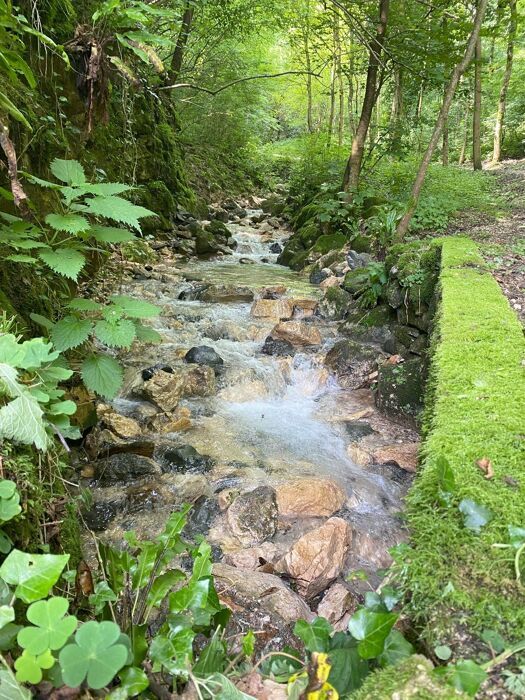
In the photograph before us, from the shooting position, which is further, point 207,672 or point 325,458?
point 325,458

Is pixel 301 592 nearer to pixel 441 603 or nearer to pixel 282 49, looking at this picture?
pixel 441 603

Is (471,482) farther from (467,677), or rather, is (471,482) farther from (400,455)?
(400,455)

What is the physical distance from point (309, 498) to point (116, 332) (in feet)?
7.41

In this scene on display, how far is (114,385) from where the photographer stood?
247 cm

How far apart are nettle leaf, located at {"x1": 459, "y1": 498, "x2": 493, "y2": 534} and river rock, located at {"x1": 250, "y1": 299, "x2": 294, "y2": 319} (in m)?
6.04

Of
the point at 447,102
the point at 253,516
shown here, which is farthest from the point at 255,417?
the point at 447,102

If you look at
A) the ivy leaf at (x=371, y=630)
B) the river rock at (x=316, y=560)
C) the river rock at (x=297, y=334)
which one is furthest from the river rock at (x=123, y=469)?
the river rock at (x=297, y=334)

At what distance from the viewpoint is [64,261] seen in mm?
2385

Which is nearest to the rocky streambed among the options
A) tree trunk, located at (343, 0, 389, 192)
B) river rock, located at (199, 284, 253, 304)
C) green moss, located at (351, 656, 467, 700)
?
river rock, located at (199, 284, 253, 304)

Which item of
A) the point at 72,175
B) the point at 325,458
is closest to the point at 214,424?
the point at 325,458

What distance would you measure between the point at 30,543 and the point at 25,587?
49 centimetres

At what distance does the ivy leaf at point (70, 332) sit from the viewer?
236 cm

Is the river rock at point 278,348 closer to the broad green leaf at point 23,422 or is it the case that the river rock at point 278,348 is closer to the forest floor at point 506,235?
the forest floor at point 506,235

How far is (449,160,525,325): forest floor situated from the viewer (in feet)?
17.2
